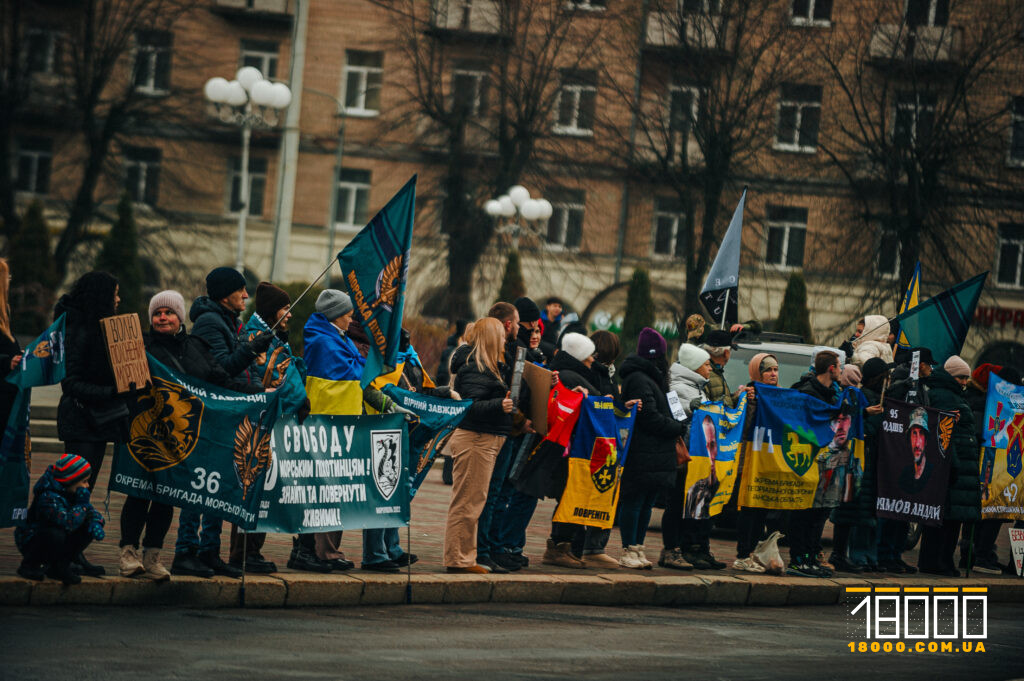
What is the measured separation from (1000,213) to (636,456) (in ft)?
82.3

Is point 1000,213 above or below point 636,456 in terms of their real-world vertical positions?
above

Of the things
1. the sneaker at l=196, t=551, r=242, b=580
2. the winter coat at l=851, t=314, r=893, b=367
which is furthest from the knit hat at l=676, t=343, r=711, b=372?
the sneaker at l=196, t=551, r=242, b=580

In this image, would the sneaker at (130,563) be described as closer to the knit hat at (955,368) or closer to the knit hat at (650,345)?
the knit hat at (650,345)

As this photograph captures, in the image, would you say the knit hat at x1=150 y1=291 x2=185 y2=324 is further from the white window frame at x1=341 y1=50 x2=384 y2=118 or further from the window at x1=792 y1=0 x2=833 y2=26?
the white window frame at x1=341 y1=50 x2=384 y2=118

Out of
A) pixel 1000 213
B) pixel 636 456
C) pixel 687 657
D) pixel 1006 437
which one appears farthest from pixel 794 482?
pixel 1000 213

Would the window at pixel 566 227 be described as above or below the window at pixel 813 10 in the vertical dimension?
below

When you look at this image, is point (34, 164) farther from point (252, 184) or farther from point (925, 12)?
point (925, 12)

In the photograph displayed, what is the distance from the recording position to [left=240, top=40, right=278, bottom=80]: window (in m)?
44.6

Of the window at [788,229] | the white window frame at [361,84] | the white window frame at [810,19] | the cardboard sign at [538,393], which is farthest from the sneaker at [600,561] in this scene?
the white window frame at [361,84]

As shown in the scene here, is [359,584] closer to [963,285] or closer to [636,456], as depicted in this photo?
[636,456]

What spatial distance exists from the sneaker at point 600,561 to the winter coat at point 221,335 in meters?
3.63

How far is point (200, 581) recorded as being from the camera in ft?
29.5

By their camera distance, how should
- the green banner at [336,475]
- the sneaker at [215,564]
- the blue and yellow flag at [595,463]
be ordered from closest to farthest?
1. the sneaker at [215,564]
2. the green banner at [336,475]
3. the blue and yellow flag at [595,463]

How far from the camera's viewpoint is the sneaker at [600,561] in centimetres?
1173
